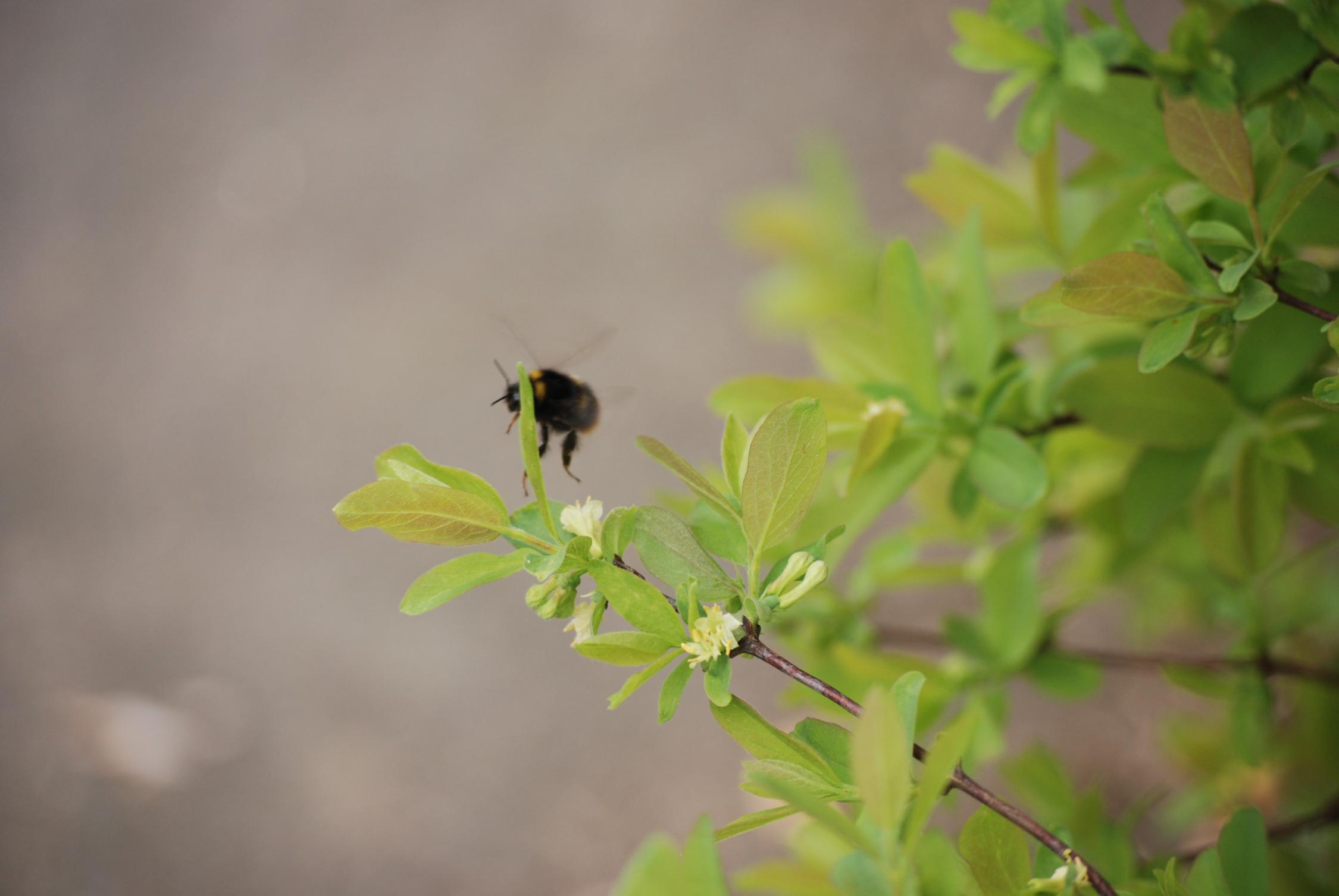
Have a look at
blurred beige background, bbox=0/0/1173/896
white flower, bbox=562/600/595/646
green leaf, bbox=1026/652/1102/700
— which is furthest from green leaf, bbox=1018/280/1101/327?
blurred beige background, bbox=0/0/1173/896

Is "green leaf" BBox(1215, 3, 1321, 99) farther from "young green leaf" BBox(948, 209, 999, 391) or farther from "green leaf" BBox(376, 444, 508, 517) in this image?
"green leaf" BBox(376, 444, 508, 517)

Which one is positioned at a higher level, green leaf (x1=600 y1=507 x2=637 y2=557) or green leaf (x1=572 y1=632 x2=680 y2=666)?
green leaf (x1=600 y1=507 x2=637 y2=557)

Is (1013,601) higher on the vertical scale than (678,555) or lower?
lower

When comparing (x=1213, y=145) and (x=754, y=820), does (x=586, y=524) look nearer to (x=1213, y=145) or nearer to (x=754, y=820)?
(x=754, y=820)

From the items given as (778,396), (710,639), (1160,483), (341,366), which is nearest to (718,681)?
(710,639)

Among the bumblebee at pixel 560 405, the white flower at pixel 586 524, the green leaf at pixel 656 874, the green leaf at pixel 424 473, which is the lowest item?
the green leaf at pixel 656 874

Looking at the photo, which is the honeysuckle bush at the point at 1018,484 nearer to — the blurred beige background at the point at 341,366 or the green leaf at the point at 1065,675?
the green leaf at the point at 1065,675

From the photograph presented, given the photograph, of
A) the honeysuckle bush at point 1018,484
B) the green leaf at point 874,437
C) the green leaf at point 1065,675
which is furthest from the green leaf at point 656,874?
the green leaf at point 1065,675
